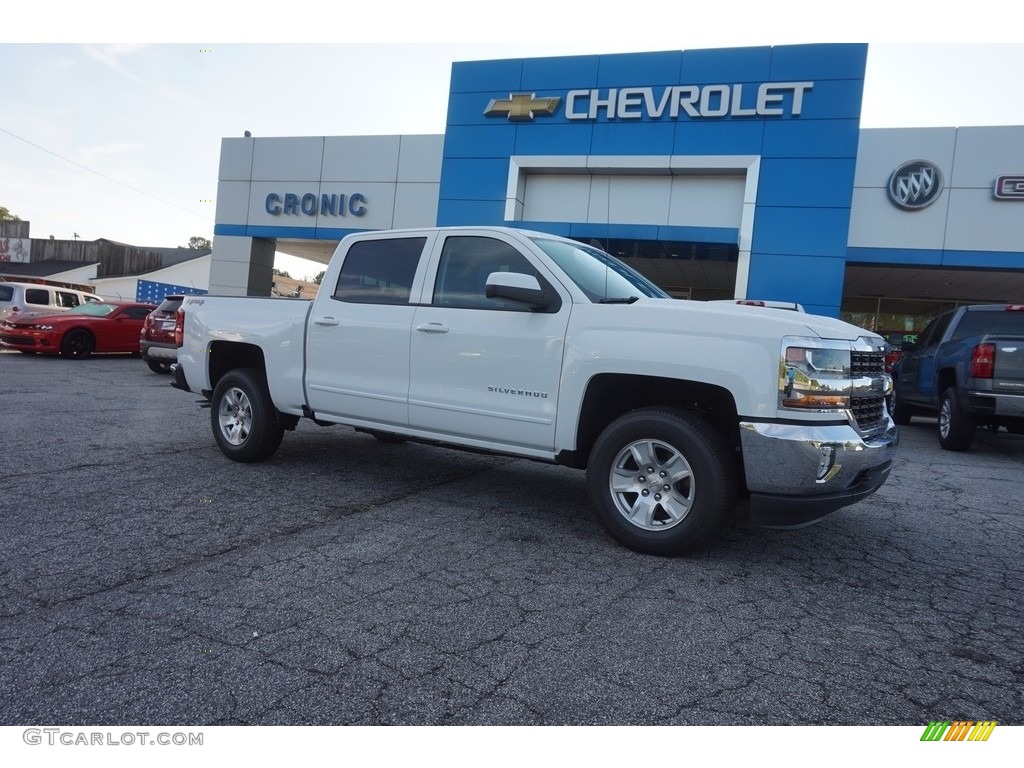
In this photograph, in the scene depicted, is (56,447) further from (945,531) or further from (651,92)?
(651,92)

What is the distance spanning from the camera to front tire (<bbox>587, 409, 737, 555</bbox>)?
148 inches

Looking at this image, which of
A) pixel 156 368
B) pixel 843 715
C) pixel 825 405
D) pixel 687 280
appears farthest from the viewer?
pixel 687 280

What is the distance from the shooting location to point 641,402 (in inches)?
172

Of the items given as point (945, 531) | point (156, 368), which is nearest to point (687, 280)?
point (156, 368)

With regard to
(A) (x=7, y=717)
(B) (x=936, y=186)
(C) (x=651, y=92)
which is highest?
(C) (x=651, y=92)

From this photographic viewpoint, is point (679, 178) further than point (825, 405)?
Yes

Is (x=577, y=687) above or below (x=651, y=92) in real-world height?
below

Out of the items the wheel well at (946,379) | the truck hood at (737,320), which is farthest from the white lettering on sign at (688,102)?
the truck hood at (737,320)

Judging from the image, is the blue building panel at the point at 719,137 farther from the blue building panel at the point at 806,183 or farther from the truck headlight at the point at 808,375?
the truck headlight at the point at 808,375

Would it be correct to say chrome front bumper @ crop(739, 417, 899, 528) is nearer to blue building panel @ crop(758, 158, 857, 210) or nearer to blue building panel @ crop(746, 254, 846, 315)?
blue building panel @ crop(746, 254, 846, 315)

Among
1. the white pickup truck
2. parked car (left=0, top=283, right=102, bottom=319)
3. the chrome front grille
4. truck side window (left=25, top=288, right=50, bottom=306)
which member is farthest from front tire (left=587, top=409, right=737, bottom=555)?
truck side window (left=25, top=288, right=50, bottom=306)

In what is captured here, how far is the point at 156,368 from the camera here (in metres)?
13.6

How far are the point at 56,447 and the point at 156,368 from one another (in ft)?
26.6

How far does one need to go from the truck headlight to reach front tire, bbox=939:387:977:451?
21.7 ft
